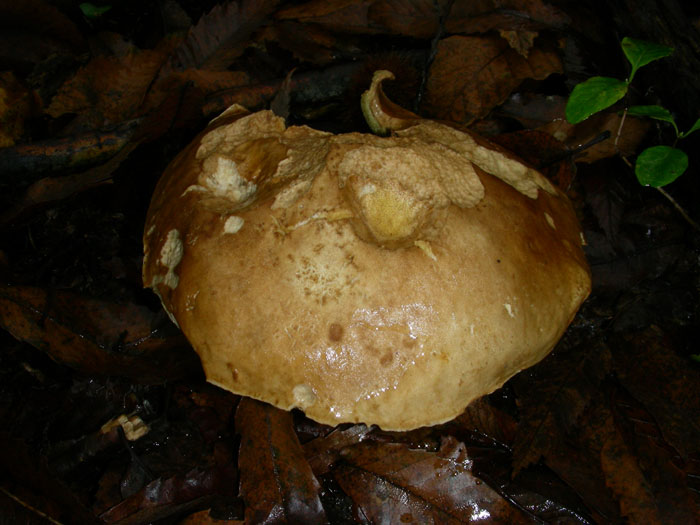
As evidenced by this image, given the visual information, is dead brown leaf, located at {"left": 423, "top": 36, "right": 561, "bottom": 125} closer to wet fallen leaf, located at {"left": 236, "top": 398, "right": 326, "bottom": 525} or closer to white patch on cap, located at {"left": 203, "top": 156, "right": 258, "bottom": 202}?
white patch on cap, located at {"left": 203, "top": 156, "right": 258, "bottom": 202}

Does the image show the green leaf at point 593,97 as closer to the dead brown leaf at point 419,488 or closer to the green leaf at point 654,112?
the green leaf at point 654,112

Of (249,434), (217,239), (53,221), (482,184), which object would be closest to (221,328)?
(217,239)

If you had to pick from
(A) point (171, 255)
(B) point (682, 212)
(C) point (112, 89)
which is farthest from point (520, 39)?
(C) point (112, 89)

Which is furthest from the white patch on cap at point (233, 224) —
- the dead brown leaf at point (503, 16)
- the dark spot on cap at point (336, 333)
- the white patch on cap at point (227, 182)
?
the dead brown leaf at point (503, 16)

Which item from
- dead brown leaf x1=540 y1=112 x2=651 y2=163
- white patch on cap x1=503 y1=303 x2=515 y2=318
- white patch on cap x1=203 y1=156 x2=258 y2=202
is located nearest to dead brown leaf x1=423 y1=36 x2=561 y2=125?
dead brown leaf x1=540 y1=112 x2=651 y2=163

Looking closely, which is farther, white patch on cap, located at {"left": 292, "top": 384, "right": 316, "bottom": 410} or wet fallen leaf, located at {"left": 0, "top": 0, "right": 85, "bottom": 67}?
wet fallen leaf, located at {"left": 0, "top": 0, "right": 85, "bottom": 67}
